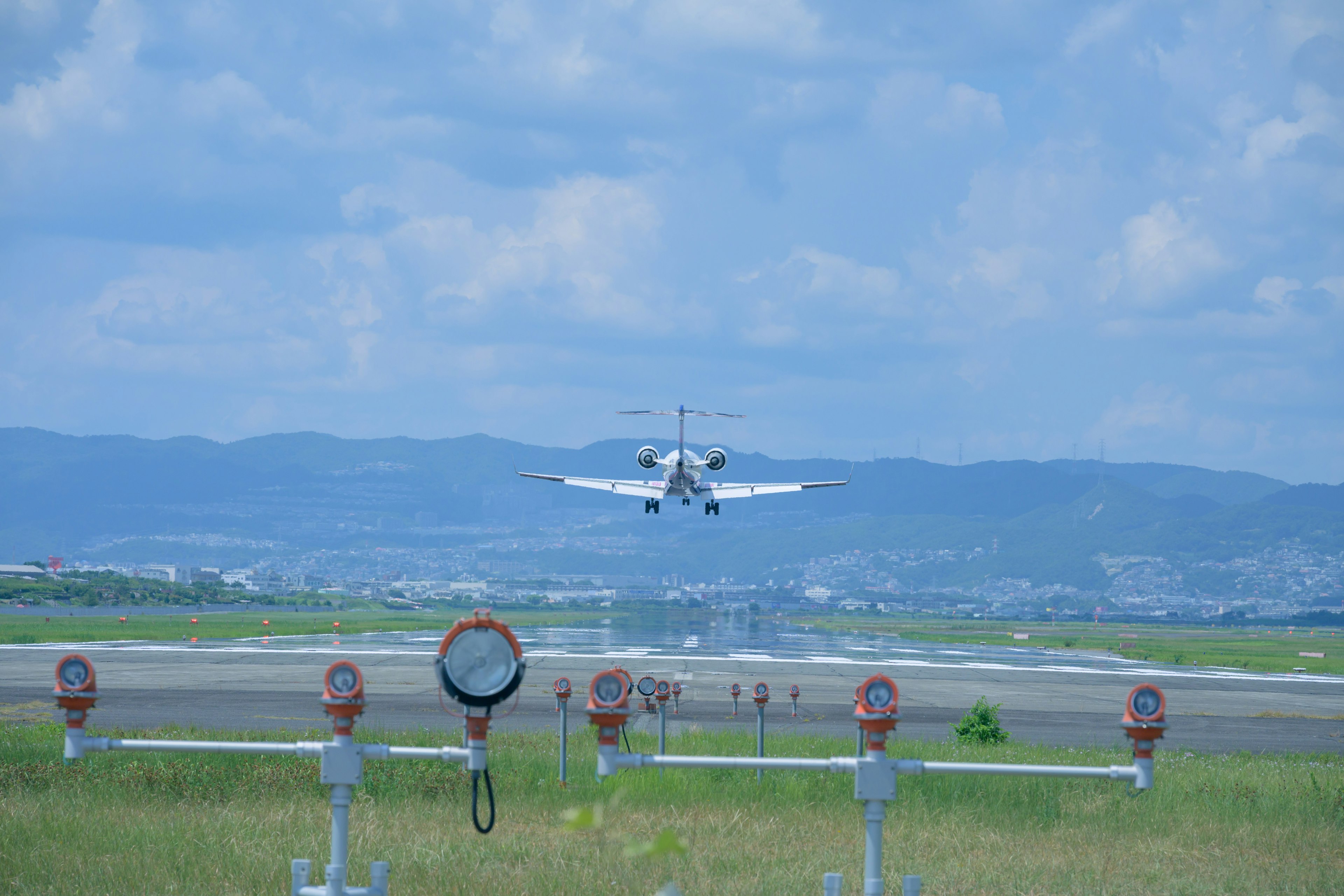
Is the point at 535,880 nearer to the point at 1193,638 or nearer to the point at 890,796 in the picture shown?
the point at 890,796

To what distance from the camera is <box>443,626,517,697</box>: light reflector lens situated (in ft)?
27.1

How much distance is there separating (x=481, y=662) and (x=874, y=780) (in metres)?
3.09

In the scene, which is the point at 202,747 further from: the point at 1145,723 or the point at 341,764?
the point at 1145,723

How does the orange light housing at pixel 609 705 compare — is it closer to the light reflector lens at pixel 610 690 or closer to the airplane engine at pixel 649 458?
the light reflector lens at pixel 610 690

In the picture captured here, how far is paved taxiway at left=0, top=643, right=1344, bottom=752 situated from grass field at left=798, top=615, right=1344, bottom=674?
51.6 feet

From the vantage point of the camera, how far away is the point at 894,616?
189500 mm

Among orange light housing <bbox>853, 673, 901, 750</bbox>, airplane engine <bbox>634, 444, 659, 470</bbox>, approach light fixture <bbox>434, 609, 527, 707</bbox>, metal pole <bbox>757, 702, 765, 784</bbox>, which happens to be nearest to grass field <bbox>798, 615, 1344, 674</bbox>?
airplane engine <bbox>634, 444, 659, 470</bbox>

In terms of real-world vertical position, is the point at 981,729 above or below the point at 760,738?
below

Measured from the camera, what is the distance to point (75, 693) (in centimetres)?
930

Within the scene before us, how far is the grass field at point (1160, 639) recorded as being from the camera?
250 feet

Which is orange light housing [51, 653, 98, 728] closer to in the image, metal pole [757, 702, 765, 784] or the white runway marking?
metal pole [757, 702, 765, 784]

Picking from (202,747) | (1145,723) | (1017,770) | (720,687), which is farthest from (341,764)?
(720,687)

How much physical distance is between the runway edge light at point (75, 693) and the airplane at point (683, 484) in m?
38.4

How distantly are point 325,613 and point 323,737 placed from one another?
10473cm
